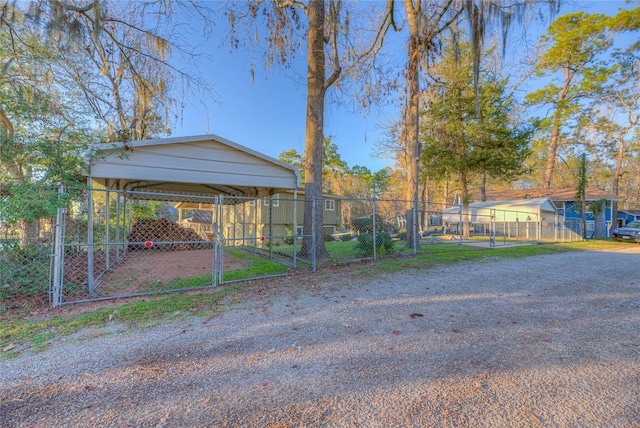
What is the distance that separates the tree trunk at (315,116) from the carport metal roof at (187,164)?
3.38 ft

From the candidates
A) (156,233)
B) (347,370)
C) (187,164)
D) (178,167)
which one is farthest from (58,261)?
(156,233)

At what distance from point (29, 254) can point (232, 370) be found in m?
4.22

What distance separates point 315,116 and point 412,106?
13.2 feet

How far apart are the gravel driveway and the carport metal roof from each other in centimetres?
407

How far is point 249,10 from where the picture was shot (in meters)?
7.38

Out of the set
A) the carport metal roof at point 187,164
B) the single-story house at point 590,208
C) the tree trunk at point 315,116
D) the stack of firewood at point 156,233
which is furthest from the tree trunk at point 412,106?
the single-story house at point 590,208

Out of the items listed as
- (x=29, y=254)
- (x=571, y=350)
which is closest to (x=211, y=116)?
(x=29, y=254)

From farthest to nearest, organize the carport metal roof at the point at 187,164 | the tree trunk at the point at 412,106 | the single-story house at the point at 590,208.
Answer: the single-story house at the point at 590,208, the tree trunk at the point at 412,106, the carport metal roof at the point at 187,164

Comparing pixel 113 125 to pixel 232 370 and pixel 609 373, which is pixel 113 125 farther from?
pixel 609 373

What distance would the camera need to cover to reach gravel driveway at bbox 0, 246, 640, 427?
175 cm

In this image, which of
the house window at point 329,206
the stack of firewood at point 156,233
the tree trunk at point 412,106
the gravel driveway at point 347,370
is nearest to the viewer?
the gravel driveway at point 347,370

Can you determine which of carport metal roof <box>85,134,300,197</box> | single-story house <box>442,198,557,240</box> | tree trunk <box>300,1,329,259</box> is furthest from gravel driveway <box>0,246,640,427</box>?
single-story house <box>442,198,557,240</box>

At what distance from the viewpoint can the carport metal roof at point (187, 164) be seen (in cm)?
586

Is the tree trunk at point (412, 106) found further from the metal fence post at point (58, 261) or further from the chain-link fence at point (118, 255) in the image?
the metal fence post at point (58, 261)
